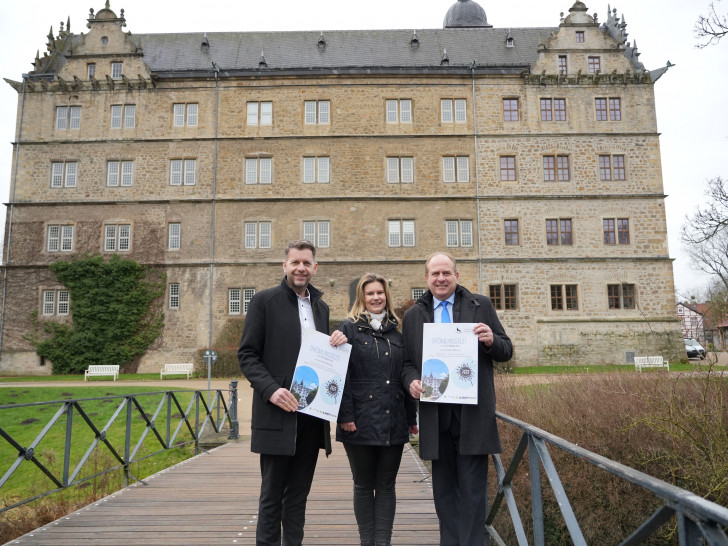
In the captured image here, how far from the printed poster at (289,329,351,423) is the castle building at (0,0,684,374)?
69.8 ft

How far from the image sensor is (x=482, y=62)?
27.4m

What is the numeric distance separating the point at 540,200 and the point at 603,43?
8967 millimetres

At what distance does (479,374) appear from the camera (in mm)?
3246

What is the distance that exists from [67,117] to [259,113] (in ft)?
32.2

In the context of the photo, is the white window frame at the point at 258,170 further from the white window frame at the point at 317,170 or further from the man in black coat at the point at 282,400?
the man in black coat at the point at 282,400

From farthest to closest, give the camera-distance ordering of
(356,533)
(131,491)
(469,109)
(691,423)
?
(469,109), (131,491), (691,423), (356,533)

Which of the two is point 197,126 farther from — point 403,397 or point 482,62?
point 403,397

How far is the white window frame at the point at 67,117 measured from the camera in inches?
1027

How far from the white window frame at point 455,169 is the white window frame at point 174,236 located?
13.5 meters

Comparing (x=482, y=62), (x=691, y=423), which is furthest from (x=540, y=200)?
(x=691, y=423)

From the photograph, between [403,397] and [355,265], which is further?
[355,265]

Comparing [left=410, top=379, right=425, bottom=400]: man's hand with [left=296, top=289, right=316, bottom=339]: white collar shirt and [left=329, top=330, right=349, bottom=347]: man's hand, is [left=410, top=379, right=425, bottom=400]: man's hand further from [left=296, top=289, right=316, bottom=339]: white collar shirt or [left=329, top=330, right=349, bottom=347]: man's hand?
[left=296, top=289, right=316, bottom=339]: white collar shirt

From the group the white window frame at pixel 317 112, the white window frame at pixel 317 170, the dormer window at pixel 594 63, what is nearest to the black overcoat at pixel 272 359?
the white window frame at pixel 317 170

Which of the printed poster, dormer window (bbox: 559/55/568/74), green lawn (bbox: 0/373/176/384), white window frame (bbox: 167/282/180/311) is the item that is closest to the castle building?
white window frame (bbox: 167/282/180/311)
